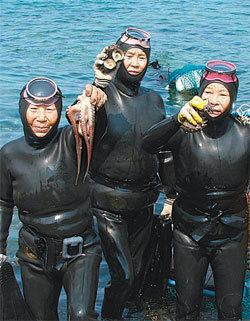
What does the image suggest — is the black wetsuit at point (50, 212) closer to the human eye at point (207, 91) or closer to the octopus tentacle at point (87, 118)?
the octopus tentacle at point (87, 118)

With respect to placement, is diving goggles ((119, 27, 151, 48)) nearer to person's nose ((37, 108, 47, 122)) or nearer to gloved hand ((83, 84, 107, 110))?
gloved hand ((83, 84, 107, 110))

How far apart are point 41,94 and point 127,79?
44.9 inches

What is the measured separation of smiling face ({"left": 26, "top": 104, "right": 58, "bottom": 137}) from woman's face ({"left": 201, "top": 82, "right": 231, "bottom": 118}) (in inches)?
48.7

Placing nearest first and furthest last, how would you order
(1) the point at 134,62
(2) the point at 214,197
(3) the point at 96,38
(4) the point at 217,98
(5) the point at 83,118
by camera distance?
(5) the point at 83,118, (4) the point at 217,98, (2) the point at 214,197, (1) the point at 134,62, (3) the point at 96,38

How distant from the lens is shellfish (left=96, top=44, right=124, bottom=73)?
5.47 metres

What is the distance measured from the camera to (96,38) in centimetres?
1983

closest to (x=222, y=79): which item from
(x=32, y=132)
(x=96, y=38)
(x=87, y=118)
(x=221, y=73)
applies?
(x=221, y=73)

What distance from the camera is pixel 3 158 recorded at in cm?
500

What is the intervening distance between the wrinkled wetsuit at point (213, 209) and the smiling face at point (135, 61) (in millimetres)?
849

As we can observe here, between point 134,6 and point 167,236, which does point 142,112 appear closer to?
point 167,236

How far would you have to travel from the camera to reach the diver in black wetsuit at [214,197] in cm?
523

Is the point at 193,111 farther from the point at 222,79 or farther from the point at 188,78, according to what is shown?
the point at 188,78

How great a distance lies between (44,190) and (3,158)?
401 millimetres

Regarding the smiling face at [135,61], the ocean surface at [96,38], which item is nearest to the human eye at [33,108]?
the smiling face at [135,61]
